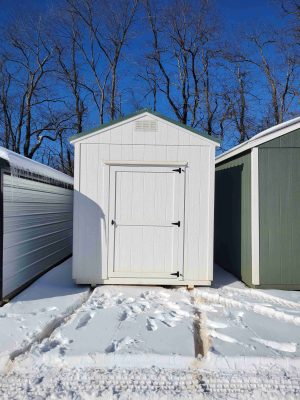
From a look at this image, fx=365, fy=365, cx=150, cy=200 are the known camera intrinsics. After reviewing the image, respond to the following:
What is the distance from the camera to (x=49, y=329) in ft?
13.3

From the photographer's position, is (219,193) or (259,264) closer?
(259,264)

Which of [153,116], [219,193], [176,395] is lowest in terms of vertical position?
[176,395]

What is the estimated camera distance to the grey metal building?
16.5ft

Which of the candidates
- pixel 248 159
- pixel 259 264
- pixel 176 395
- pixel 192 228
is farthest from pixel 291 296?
pixel 176 395

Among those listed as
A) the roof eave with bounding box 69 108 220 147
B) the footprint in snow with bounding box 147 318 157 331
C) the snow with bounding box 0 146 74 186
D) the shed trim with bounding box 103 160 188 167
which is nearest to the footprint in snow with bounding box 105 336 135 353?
the footprint in snow with bounding box 147 318 157 331

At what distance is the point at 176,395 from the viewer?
280 cm

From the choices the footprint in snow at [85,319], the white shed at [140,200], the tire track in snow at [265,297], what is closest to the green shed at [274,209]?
the tire track in snow at [265,297]

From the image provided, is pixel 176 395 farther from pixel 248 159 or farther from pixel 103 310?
pixel 248 159

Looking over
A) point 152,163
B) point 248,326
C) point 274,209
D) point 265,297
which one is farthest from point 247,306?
point 152,163

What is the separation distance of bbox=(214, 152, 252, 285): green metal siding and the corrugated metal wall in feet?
11.8

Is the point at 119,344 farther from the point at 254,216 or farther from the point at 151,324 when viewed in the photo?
the point at 254,216

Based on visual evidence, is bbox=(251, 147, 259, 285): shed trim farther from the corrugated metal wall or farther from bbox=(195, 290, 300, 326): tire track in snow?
the corrugated metal wall

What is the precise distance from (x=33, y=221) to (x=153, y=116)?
2.80 metres

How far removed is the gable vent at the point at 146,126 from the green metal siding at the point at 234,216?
166cm
